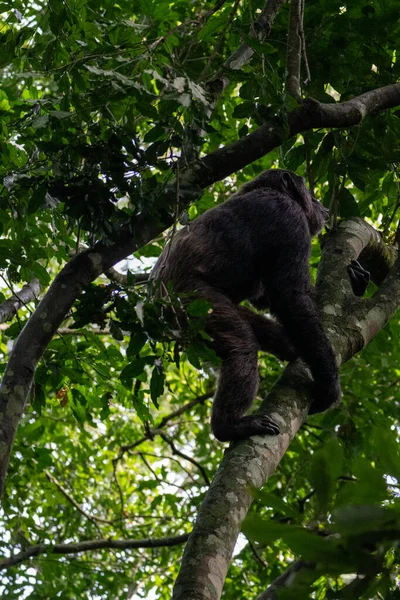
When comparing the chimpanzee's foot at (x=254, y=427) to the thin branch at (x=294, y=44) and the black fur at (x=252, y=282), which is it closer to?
the black fur at (x=252, y=282)

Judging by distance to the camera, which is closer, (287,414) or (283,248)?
(287,414)

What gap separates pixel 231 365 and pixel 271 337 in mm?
803

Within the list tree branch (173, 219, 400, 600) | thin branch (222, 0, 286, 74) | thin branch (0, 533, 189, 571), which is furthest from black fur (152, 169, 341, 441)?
thin branch (0, 533, 189, 571)

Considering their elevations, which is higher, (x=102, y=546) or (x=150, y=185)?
(x=150, y=185)

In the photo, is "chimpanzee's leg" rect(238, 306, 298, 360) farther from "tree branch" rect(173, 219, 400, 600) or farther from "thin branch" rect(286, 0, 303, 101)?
"thin branch" rect(286, 0, 303, 101)

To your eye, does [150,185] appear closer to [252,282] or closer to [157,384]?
[157,384]

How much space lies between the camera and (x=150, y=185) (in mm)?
3840

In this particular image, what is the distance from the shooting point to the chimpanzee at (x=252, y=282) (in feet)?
15.4

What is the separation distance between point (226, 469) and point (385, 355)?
16.5ft

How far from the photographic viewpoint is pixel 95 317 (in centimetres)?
362

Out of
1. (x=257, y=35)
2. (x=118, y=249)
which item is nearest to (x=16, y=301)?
(x=118, y=249)

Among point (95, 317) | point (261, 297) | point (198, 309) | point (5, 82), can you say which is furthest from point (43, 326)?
point (5, 82)

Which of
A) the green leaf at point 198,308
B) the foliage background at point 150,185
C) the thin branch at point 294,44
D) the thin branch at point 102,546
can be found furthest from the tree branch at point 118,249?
the thin branch at point 102,546

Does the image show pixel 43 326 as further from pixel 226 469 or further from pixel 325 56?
pixel 325 56
